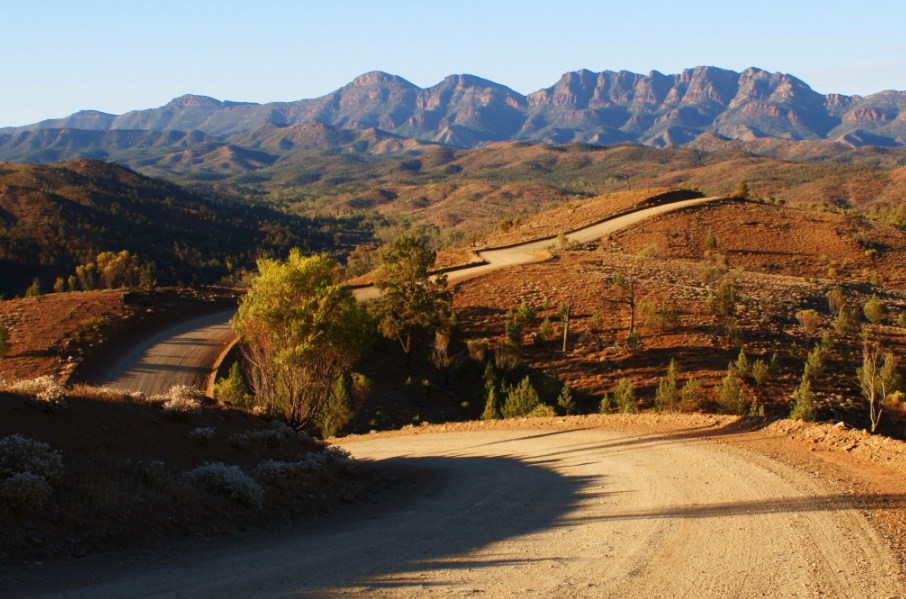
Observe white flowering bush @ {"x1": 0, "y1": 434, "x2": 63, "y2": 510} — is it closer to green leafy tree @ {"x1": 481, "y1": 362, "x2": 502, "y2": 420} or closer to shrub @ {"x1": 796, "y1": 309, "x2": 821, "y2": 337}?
green leafy tree @ {"x1": 481, "y1": 362, "x2": 502, "y2": 420}

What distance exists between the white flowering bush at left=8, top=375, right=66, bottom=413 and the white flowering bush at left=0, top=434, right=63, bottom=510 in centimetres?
137

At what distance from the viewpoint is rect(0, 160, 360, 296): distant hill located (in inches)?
2926

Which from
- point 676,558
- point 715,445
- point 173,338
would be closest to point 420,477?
point 715,445

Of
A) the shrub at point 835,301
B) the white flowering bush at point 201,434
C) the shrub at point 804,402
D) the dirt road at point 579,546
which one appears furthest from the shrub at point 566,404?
the shrub at point 835,301

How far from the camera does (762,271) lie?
166 feet

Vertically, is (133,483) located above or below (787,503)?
above

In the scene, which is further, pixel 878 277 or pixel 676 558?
pixel 878 277

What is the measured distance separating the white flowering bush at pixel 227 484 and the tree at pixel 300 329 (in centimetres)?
628


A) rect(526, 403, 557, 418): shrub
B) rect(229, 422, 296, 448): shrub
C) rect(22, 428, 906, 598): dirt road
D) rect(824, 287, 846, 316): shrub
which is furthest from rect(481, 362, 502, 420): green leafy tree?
rect(824, 287, 846, 316): shrub

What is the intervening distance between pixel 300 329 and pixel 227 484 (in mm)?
6953

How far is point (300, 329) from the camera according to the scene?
54.6ft

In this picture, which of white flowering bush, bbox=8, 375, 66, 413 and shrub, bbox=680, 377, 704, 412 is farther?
shrub, bbox=680, 377, 704, 412

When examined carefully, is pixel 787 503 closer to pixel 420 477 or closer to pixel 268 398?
pixel 420 477

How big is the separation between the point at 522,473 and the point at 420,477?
1.96m
